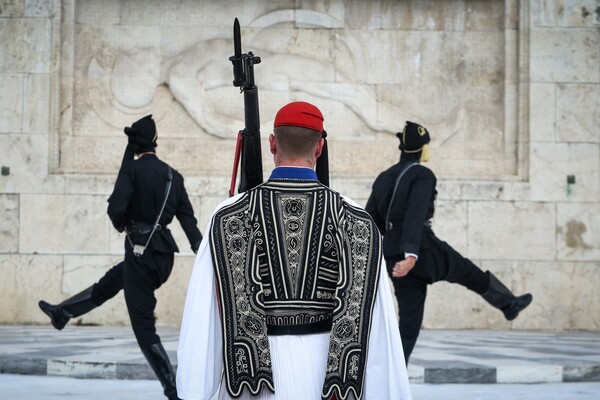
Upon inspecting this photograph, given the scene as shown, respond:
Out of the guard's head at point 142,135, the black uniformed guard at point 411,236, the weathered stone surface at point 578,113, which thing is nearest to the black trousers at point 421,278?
the black uniformed guard at point 411,236

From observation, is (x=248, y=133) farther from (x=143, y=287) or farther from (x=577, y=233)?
(x=577, y=233)

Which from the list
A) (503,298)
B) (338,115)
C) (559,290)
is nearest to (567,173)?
(559,290)

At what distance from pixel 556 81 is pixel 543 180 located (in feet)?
3.57

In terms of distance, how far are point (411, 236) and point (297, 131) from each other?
12.8 feet

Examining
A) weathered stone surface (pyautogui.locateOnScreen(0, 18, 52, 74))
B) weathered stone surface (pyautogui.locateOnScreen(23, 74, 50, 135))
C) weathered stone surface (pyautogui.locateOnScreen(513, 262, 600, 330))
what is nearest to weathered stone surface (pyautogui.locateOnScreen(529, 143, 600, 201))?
weathered stone surface (pyautogui.locateOnScreen(513, 262, 600, 330))

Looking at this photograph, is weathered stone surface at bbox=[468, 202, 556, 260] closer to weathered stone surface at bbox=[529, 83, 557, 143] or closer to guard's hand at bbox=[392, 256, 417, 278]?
weathered stone surface at bbox=[529, 83, 557, 143]

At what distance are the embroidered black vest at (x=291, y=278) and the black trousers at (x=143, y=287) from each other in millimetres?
3561

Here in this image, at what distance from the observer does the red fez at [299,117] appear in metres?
4.02

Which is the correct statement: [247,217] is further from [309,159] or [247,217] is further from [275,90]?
[275,90]

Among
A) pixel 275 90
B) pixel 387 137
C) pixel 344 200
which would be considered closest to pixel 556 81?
pixel 387 137

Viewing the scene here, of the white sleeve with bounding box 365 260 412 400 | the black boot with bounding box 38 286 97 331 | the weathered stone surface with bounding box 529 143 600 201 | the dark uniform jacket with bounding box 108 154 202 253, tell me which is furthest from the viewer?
the weathered stone surface with bounding box 529 143 600 201

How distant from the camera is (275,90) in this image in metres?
13.4

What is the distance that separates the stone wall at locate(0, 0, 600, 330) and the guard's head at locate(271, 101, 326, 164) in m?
8.97

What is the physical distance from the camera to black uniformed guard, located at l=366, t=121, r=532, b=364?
784 cm
